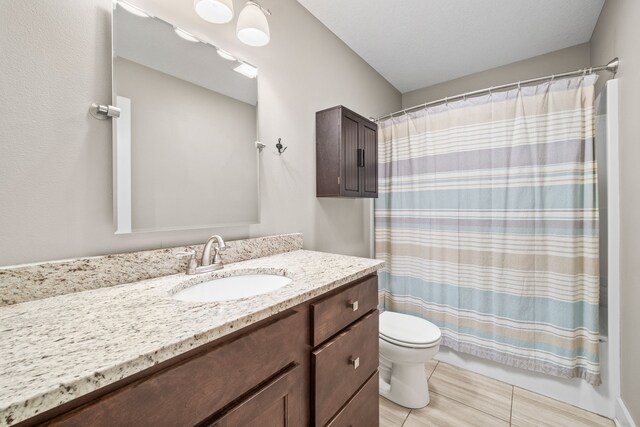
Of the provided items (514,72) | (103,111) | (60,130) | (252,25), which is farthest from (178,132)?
(514,72)

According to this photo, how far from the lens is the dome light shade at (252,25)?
1.19 metres

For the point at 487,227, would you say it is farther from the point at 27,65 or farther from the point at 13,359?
the point at 27,65

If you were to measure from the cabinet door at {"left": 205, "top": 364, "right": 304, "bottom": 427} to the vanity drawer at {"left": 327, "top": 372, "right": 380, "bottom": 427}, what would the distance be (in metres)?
0.23

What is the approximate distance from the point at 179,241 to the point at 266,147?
68 centimetres

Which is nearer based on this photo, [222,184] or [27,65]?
[27,65]

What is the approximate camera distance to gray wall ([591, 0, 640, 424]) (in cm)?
120

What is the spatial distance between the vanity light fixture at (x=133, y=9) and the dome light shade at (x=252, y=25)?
0.38 meters

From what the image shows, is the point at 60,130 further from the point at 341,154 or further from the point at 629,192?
the point at 629,192

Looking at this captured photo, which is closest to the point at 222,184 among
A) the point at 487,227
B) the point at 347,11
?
the point at 347,11

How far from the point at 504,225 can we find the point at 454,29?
1.48 meters

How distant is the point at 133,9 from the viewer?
38.1 inches

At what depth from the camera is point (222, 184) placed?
1254mm

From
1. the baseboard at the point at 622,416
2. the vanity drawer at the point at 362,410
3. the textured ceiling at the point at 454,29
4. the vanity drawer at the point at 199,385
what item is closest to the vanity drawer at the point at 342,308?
the vanity drawer at the point at 199,385

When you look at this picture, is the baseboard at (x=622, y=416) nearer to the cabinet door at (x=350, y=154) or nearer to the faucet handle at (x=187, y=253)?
the cabinet door at (x=350, y=154)
